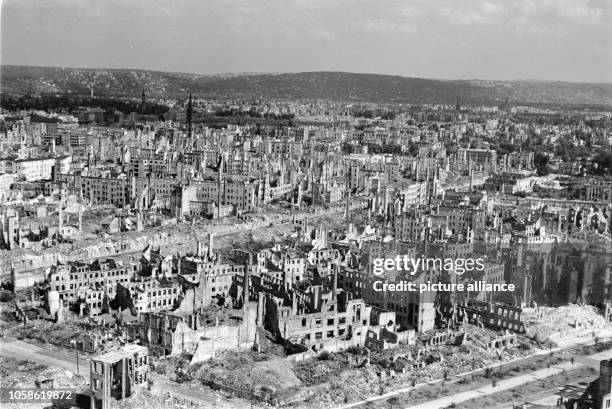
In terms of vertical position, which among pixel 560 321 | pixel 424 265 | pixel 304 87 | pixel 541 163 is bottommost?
pixel 560 321

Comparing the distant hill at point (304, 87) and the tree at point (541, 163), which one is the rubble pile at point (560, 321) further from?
the tree at point (541, 163)

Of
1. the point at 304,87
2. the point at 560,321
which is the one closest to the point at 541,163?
the point at 304,87

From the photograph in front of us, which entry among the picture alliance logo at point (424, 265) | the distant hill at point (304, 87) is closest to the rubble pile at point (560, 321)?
the picture alliance logo at point (424, 265)

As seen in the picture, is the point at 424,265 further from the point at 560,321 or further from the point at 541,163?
the point at 541,163

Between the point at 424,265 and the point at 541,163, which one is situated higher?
the point at 424,265

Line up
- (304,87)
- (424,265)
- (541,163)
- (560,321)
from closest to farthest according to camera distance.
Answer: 1. (560,321)
2. (424,265)
3. (541,163)
4. (304,87)

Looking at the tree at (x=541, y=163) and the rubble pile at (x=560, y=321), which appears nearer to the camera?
the rubble pile at (x=560, y=321)
